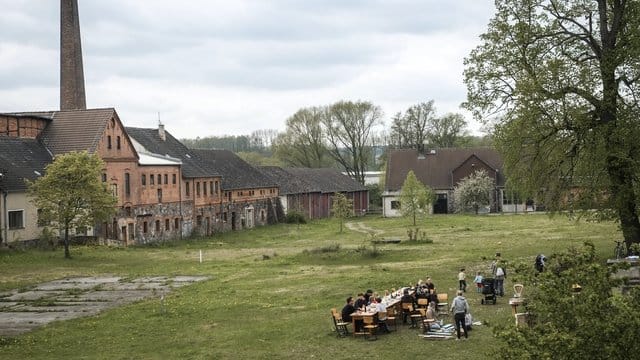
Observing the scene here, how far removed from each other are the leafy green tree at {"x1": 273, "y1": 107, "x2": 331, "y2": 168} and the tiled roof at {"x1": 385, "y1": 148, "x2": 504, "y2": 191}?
2041 centimetres

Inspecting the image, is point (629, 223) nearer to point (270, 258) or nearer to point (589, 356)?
point (270, 258)

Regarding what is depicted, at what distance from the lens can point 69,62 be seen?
2496 inches

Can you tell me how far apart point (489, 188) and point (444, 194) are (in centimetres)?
680

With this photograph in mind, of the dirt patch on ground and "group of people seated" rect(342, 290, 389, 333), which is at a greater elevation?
"group of people seated" rect(342, 290, 389, 333)

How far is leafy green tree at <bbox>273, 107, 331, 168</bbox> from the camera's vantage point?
337 feet

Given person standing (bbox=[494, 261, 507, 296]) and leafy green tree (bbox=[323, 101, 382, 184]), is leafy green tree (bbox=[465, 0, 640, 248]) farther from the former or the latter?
leafy green tree (bbox=[323, 101, 382, 184])

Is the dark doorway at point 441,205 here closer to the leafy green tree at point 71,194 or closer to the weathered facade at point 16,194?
the weathered facade at point 16,194

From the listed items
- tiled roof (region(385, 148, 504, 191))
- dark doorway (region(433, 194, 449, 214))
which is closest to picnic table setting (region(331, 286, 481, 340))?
dark doorway (region(433, 194, 449, 214))

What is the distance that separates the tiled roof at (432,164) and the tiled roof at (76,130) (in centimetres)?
3939

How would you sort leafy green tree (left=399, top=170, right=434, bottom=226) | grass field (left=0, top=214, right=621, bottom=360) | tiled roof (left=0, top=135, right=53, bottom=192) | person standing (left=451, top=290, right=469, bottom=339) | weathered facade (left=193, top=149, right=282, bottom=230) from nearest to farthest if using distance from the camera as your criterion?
person standing (left=451, top=290, right=469, bottom=339)
grass field (left=0, top=214, right=621, bottom=360)
tiled roof (left=0, top=135, right=53, bottom=192)
leafy green tree (left=399, top=170, right=434, bottom=226)
weathered facade (left=193, top=149, right=282, bottom=230)

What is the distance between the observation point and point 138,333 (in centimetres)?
2105

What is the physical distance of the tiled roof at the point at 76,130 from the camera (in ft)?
163

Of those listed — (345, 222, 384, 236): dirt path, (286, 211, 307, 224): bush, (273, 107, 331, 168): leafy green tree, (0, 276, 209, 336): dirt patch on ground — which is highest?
(273, 107, 331, 168): leafy green tree

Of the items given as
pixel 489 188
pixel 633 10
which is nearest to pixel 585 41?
pixel 633 10
